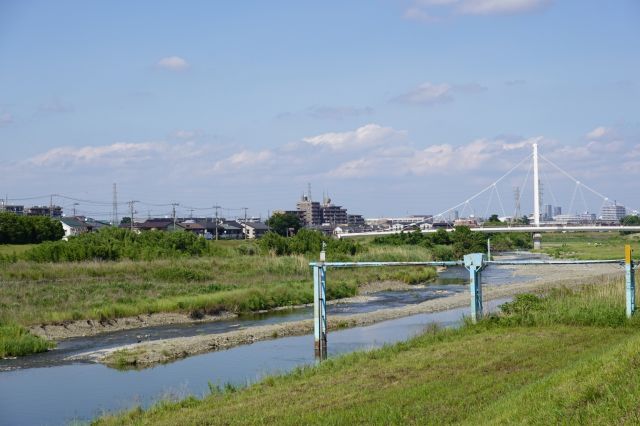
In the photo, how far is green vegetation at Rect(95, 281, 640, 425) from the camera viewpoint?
6.76 m

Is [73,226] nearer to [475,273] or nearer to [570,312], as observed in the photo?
[475,273]

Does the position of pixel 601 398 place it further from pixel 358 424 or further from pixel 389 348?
pixel 389 348

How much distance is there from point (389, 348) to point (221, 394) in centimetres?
312

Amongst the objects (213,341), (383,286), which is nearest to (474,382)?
(213,341)

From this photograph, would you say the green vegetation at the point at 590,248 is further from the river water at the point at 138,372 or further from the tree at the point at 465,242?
the river water at the point at 138,372

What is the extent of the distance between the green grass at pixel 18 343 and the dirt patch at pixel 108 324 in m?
1.38

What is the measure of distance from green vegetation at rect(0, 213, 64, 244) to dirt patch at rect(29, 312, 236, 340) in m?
38.2

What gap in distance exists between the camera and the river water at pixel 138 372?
44.2 feet

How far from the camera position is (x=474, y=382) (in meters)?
8.91

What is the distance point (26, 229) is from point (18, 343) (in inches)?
1784

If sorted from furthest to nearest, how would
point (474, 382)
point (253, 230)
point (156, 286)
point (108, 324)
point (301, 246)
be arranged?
point (253, 230), point (301, 246), point (156, 286), point (108, 324), point (474, 382)

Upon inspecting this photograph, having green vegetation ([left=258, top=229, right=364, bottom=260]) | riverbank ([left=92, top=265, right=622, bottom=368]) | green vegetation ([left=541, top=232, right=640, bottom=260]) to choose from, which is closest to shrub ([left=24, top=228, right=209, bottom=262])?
green vegetation ([left=258, top=229, right=364, bottom=260])

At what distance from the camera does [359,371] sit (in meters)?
10.8

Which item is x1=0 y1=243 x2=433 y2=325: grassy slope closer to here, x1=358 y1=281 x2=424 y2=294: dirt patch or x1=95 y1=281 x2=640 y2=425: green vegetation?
x1=358 y1=281 x2=424 y2=294: dirt patch
